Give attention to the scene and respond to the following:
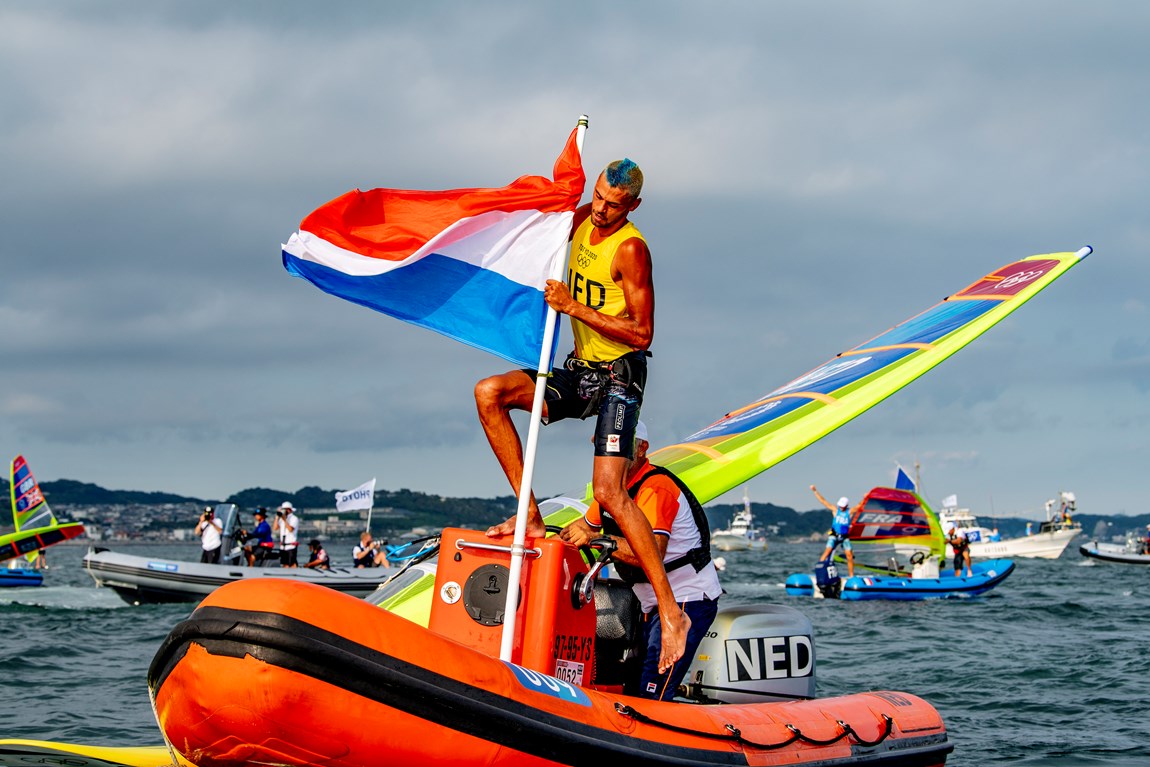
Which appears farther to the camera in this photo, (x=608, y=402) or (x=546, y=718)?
(x=608, y=402)

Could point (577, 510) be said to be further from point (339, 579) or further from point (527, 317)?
point (339, 579)

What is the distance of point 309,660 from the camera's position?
4434mm

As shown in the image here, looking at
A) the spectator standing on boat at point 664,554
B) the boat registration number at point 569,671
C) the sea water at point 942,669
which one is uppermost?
the spectator standing on boat at point 664,554

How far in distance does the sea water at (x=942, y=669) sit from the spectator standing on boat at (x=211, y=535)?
2419mm

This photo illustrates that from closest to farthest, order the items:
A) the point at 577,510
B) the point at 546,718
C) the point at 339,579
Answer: the point at 546,718 → the point at 577,510 → the point at 339,579

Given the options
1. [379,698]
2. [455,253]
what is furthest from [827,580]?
[379,698]

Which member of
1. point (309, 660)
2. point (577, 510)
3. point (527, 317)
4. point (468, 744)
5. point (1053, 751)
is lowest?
point (1053, 751)

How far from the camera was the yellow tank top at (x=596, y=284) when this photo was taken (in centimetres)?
630

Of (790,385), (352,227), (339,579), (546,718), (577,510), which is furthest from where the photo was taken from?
(339,579)

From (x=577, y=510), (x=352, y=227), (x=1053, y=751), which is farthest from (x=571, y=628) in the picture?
(x=1053, y=751)

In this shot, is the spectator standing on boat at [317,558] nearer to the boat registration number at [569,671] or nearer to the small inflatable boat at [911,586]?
the small inflatable boat at [911,586]

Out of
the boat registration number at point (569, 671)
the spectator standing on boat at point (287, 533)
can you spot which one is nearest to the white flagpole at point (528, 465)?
the boat registration number at point (569, 671)

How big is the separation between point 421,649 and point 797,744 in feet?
7.81

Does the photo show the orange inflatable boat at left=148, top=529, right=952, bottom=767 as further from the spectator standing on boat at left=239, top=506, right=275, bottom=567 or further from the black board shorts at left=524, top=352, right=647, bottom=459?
the spectator standing on boat at left=239, top=506, right=275, bottom=567
